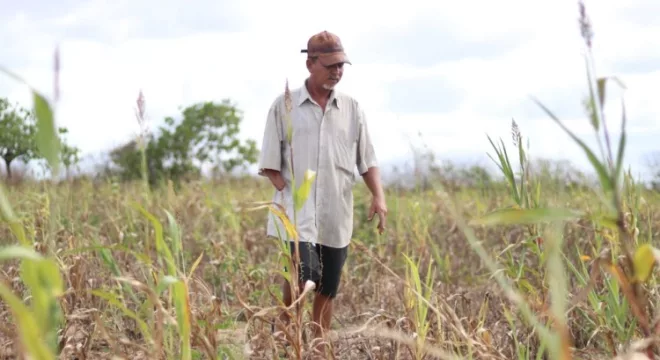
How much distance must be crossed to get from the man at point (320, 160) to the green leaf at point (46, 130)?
2.69 meters

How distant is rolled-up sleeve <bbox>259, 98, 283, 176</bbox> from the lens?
4355 millimetres

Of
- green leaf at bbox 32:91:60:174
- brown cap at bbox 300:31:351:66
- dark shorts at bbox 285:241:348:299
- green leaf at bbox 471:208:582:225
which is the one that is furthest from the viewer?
dark shorts at bbox 285:241:348:299

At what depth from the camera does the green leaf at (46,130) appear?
1.58 meters

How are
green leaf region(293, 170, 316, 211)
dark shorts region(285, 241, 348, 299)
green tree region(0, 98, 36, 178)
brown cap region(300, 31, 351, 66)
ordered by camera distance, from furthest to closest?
green tree region(0, 98, 36, 178), dark shorts region(285, 241, 348, 299), brown cap region(300, 31, 351, 66), green leaf region(293, 170, 316, 211)

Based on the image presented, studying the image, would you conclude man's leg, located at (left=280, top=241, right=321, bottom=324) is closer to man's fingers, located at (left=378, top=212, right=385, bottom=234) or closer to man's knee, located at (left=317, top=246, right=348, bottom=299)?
man's knee, located at (left=317, top=246, right=348, bottom=299)

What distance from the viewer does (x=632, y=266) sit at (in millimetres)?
1776

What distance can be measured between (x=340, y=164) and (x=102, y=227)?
3.75m

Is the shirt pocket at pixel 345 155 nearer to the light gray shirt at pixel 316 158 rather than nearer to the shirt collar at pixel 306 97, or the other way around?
the light gray shirt at pixel 316 158

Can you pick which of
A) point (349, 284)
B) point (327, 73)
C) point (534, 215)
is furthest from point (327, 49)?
point (534, 215)

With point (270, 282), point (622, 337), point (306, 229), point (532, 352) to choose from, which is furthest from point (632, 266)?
point (270, 282)

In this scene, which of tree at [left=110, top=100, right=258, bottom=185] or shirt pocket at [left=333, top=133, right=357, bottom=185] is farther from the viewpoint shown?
tree at [left=110, top=100, right=258, bottom=185]

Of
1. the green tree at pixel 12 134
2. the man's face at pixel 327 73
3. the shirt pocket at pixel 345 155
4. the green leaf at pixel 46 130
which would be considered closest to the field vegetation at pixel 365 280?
the green leaf at pixel 46 130

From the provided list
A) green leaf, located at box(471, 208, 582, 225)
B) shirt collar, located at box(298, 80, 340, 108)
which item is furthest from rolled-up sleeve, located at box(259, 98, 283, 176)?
green leaf, located at box(471, 208, 582, 225)

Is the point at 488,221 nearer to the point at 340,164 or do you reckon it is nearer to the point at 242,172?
the point at 340,164
